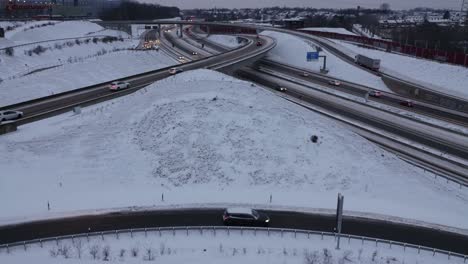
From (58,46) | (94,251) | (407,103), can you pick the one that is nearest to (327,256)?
(94,251)

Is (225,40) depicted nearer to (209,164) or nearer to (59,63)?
(59,63)

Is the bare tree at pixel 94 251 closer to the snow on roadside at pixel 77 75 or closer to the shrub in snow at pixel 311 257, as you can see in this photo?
the shrub in snow at pixel 311 257

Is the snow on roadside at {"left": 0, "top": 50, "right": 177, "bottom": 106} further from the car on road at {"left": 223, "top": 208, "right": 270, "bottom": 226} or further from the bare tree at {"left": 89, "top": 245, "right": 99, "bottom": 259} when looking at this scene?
the car on road at {"left": 223, "top": 208, "right": 270, "bottom": 226}

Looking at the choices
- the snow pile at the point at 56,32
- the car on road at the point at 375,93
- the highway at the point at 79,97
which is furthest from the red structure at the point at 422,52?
the snow pile at the point at 56,32

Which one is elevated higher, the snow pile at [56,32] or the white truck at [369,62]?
the snow pile at [56,32]

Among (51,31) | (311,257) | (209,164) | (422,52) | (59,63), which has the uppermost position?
(51,31)

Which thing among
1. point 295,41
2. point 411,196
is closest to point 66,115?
point 411,196
